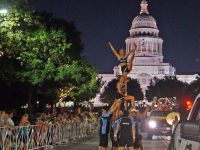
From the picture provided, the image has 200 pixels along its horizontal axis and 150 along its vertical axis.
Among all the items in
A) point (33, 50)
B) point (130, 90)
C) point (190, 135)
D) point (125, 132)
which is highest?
point (130, 90)

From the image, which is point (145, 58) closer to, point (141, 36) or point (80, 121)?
point (141, 36)

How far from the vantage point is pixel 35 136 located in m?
21.5

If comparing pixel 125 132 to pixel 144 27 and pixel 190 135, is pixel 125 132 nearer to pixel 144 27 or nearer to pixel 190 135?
pixel 190 135

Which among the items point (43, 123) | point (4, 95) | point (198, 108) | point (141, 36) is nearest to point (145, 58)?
point (141, 36)

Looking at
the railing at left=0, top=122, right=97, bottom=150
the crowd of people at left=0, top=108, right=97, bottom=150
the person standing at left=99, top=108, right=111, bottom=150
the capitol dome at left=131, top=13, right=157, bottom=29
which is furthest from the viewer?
the capitol dome at left=131, top=13, right=157, bottom=29

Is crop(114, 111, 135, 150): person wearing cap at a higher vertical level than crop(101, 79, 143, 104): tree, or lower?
lower

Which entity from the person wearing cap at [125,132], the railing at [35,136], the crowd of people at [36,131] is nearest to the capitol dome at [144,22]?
the crowd of people at [36,131]

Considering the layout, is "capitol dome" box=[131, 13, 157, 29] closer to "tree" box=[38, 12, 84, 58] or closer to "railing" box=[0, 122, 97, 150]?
"tree" box=[38, 12, 84, 58]

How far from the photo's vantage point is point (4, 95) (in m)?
47.0

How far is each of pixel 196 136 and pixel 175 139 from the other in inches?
72.5

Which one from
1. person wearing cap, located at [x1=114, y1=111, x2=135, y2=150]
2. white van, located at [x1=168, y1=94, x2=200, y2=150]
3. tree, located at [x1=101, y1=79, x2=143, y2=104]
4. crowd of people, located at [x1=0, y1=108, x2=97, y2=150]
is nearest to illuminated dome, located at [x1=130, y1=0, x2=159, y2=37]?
tree, located at [x1=101, y1=79, x2=143, y2=104]

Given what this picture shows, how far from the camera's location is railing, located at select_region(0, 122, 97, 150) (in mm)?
17672

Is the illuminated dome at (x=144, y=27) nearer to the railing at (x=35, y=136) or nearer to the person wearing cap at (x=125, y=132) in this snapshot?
the railing at (x=35, y=136)

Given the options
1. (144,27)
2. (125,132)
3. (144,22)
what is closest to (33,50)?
(125,132)
